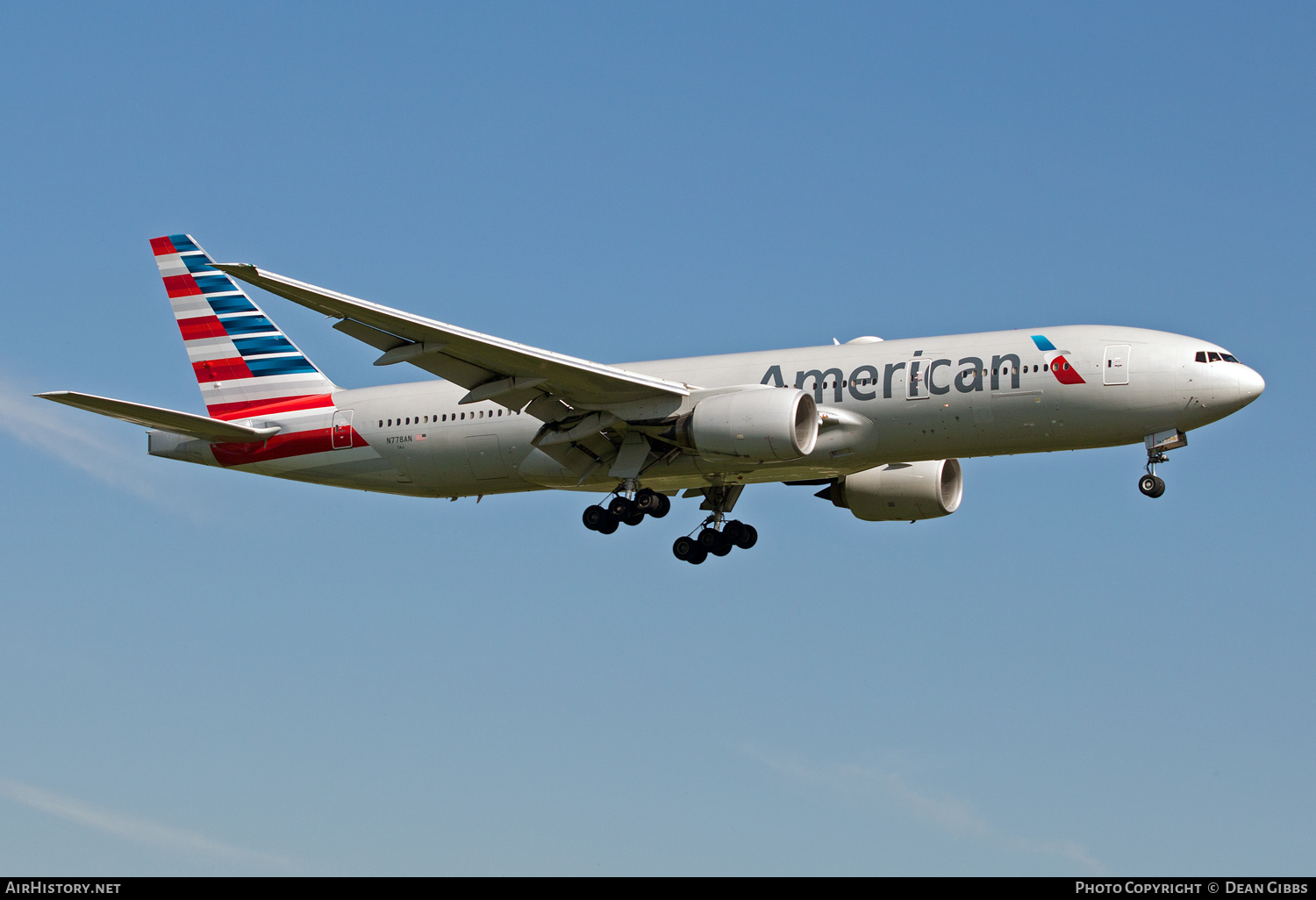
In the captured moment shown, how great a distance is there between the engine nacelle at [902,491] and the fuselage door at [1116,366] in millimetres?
7653

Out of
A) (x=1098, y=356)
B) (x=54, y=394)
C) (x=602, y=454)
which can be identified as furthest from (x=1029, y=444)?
(x=54, y=394)

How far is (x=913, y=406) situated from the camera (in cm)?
3300

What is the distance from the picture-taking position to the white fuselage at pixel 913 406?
32.1m

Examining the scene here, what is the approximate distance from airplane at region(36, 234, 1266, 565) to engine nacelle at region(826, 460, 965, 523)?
52 millimetres

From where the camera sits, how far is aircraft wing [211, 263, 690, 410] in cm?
3116

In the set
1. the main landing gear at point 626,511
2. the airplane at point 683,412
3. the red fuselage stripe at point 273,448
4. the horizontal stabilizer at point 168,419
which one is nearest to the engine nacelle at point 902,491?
the airplane at point 683,412

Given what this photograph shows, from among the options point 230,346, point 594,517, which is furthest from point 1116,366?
point 230,346

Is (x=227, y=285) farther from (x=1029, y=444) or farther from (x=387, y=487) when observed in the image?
(x=1029, y=444)

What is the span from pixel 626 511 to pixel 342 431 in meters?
7.90

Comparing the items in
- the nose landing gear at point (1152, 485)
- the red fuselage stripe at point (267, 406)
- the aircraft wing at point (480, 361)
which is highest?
the red fuselage stripe at point (267, 406)

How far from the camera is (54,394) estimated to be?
32.4 meters

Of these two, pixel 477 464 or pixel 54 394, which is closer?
pixel 54 394

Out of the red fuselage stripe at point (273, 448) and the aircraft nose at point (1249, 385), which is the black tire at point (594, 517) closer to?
the red fuselage stripe at point (273, 448)
